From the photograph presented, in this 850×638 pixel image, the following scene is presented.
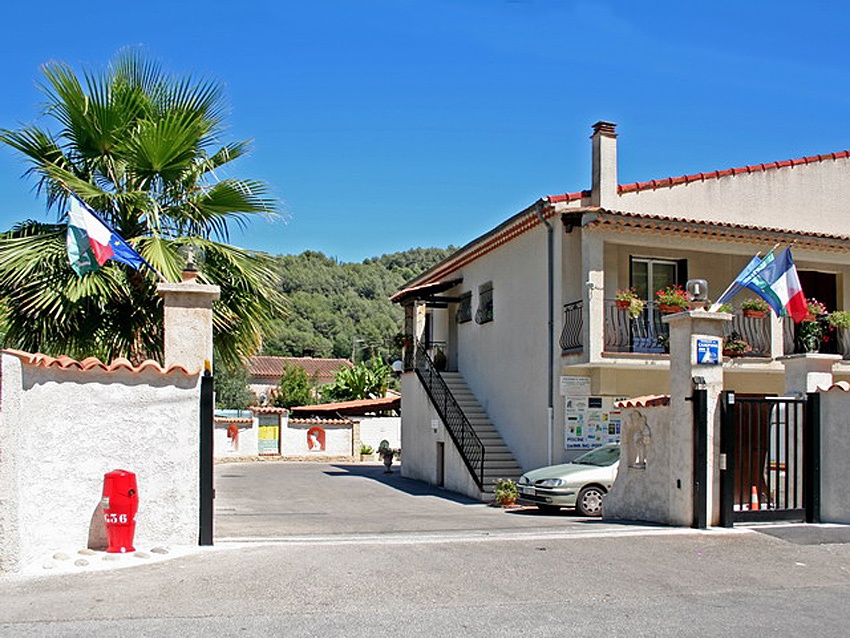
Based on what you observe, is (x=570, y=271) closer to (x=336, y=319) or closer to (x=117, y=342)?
(x=117, y=342)

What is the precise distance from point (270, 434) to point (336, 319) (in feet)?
178

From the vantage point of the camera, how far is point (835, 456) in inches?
441

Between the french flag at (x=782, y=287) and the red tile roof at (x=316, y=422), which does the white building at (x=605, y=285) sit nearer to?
the french flag at (x=782, y=287)

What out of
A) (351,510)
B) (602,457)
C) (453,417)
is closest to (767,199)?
(602,457)

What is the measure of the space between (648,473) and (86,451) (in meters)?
7.18

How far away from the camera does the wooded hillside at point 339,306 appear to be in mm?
82662

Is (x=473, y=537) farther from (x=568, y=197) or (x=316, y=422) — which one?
(x=316, y=422)

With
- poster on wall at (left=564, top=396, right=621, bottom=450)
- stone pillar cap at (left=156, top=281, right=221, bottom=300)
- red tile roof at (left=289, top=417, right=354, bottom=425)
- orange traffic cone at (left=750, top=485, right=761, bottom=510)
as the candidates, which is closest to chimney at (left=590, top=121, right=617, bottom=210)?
poster on wall at (left=564, top=396, right=621, bottom=450)

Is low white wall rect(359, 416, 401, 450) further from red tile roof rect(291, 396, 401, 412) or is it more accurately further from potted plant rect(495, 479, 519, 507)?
potted plant rect(495, 479, 519, 507)

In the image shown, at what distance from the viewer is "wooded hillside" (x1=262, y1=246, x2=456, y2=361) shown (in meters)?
82.7

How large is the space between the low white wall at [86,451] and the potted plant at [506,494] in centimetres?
941

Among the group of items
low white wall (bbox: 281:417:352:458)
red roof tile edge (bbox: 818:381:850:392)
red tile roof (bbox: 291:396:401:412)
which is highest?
red roof tile edge (bbox: 818:381:850:392)

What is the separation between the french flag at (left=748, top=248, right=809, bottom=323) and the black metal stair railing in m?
8.36

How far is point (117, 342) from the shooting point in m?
11.3
